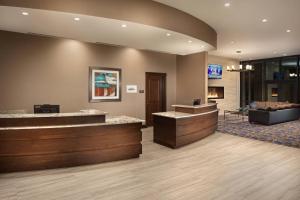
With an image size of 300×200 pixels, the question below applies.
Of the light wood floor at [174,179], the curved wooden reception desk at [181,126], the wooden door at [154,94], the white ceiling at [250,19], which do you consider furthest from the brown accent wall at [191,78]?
the light wood floor at [174,179]

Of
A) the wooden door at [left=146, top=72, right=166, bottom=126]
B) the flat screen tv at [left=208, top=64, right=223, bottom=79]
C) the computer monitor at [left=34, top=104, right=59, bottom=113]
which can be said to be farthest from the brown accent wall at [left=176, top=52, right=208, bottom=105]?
the computer monitor at [left=34, top=104, right=59, bottom=113]

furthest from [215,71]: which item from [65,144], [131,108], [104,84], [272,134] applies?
[65,144]

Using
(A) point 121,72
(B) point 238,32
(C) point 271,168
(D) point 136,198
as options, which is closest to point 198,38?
(B) point 238,32

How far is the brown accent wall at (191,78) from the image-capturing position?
7.84 meters

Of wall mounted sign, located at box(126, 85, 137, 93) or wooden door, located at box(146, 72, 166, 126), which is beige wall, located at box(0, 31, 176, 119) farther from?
wooden door, located at box(146, 72, 166, 126)

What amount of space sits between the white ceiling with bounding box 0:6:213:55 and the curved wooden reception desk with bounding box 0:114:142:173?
2.04m

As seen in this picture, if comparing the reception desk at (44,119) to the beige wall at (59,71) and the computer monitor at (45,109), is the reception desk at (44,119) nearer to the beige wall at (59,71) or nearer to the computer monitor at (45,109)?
the computer monitor at (45,109)

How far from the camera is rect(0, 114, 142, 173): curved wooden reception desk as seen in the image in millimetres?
3672

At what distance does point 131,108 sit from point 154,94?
123 centimetres

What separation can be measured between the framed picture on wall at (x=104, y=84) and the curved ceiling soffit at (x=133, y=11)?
Answer: 2.87 m

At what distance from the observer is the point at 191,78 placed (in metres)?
8.29

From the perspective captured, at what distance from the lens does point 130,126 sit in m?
4.39

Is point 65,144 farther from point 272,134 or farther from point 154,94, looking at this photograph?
point 272,134

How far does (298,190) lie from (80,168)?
362cm
